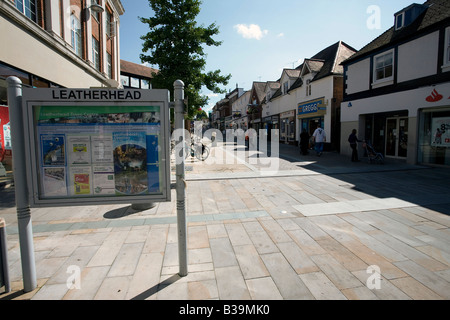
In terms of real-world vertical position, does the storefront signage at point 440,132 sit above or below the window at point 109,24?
below

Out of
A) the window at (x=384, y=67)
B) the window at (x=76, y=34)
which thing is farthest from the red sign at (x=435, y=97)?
the window at (x=76, y=34)

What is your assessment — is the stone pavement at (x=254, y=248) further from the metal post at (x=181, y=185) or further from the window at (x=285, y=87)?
the window at (x=285, y=87)

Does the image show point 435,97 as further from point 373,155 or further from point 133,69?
point 133,69

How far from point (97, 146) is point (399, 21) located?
17.0m

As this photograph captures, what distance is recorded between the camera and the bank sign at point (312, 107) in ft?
61.7

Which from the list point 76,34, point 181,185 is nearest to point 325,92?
point 76,34

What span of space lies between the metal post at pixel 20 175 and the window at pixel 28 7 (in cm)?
918

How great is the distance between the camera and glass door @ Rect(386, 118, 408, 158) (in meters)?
12.7

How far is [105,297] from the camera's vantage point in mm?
2650

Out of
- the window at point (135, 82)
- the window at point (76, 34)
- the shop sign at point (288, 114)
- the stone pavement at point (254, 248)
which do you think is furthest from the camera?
the window at point (135, 82)

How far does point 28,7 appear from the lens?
30.2 feet

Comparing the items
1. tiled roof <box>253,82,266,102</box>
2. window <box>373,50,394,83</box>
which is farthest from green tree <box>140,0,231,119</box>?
tiled roof <box>253,82,266,102</box>

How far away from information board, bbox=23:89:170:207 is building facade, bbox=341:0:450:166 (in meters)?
12.5

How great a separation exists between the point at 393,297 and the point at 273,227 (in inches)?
84.8
